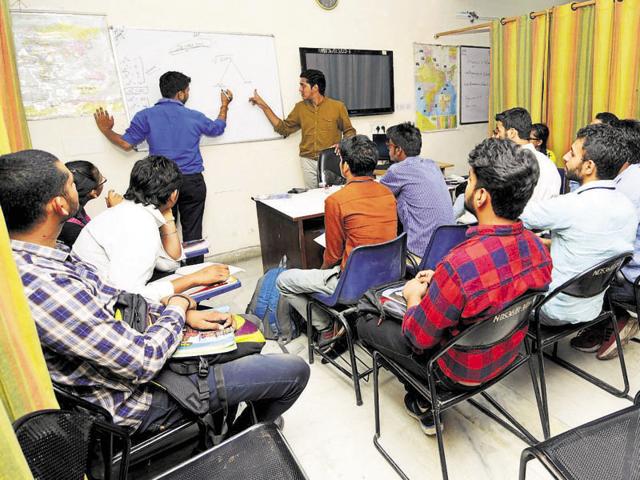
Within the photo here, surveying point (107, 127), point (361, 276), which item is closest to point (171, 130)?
point (107, 127)

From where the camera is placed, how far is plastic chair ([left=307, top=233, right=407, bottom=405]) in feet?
5.51

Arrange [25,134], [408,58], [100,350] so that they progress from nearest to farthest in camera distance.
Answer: [100,350] → [25,134] → [408,58]

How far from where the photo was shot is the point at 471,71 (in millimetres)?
5016

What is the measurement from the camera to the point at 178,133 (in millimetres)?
3164

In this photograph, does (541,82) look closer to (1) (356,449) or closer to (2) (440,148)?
(2) (440,148)

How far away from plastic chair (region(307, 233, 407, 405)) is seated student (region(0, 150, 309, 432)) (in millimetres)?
636

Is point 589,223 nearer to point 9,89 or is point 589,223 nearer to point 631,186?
point 631,186

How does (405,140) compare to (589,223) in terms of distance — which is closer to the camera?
(589,223)

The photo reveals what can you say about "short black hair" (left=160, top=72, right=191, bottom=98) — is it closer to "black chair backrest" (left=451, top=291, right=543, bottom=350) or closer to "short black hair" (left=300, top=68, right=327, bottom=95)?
"short black hair" (left=300, top=68, right=327, bottom=95)

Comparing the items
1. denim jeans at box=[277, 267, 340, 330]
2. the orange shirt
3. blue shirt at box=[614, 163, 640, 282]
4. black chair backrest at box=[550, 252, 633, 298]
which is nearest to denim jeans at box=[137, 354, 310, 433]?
denim jeans at box=[277, 267, 340, 330]

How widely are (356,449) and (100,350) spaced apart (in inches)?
41.9

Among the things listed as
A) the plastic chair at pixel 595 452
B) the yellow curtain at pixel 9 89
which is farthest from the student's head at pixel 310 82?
the plastic chair at pixel 595 452

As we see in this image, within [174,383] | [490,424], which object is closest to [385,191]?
[490,424]

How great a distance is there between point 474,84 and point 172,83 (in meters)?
3.88
